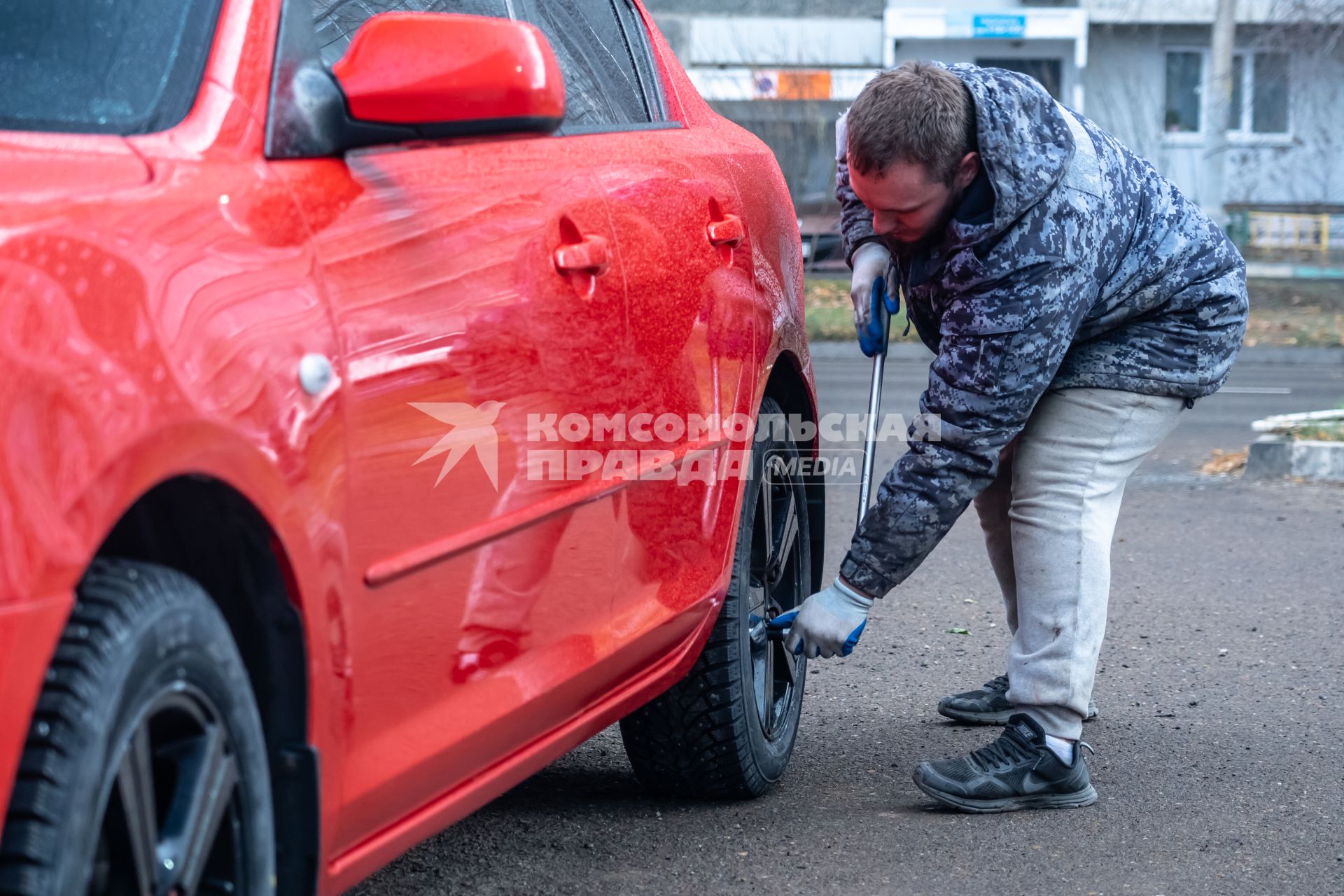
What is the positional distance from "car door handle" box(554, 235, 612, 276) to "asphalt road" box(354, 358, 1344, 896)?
1.08 meters

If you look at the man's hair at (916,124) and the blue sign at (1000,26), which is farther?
the blue sign at (1000,26)

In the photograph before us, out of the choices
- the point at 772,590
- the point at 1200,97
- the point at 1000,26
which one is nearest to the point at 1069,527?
the point at 772,590

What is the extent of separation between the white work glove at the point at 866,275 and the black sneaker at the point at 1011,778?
93 centimetres

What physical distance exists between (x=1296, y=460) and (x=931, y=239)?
16.5 feet

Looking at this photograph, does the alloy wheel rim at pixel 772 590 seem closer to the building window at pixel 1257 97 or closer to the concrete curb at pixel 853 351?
the concrete curb at pixel 853 351

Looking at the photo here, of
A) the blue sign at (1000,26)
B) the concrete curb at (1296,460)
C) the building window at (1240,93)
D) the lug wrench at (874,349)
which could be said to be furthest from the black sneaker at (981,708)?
the building window at (1240,93)

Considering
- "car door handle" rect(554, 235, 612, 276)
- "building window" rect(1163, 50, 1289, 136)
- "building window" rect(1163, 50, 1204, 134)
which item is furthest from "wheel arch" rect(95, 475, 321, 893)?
"building window" rect(1163, 50, 1204, 134)

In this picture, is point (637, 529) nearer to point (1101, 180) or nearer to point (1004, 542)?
point (1101, 180)

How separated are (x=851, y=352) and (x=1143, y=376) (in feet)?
37.0

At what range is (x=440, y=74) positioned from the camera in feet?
6.35

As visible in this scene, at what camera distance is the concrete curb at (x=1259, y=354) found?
14.2 meters

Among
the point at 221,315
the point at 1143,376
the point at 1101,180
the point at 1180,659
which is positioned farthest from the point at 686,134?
the point at 1180,659

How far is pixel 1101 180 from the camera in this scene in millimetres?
3055

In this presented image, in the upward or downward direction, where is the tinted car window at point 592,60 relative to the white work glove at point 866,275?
upward
